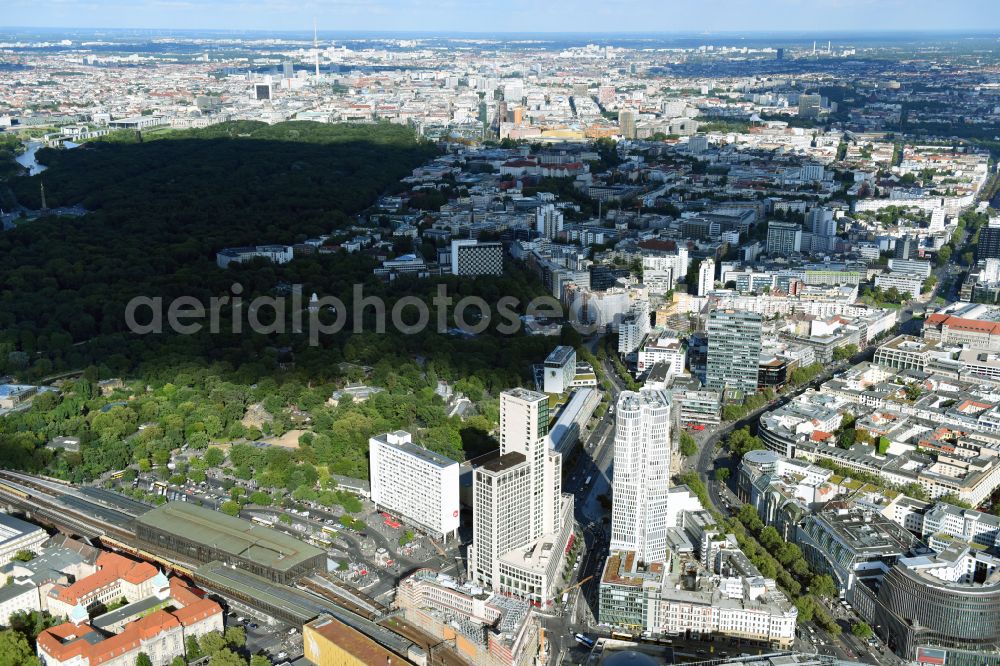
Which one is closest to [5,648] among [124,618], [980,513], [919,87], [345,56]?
[124,618]

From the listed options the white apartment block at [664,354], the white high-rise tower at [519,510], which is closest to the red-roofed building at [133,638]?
the white high-rise tower at [519,510]

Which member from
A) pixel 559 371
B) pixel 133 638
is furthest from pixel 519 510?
pixel 559 371

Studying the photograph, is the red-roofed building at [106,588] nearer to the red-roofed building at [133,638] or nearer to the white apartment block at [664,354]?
the red-roofed building at [133,638]

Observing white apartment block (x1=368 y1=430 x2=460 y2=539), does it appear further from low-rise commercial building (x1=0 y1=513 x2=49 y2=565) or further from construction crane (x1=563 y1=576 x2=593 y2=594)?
low-rise commercial building (x1=0 y1=513 x2=49 y2=565)

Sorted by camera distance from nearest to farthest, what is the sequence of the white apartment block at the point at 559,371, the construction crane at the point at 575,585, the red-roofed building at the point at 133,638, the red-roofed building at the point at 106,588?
the red-roofed building at the point at 133,638 → the red-roofed building at the point at 106,588 → the construction crane at the point at 575,585 → the white apartment block at the point at 559,371

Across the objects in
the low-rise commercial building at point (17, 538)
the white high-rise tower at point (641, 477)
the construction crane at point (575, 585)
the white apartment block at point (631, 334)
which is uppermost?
the white high-rise tower at point (641, 477)

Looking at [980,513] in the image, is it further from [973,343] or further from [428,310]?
[428,310]
